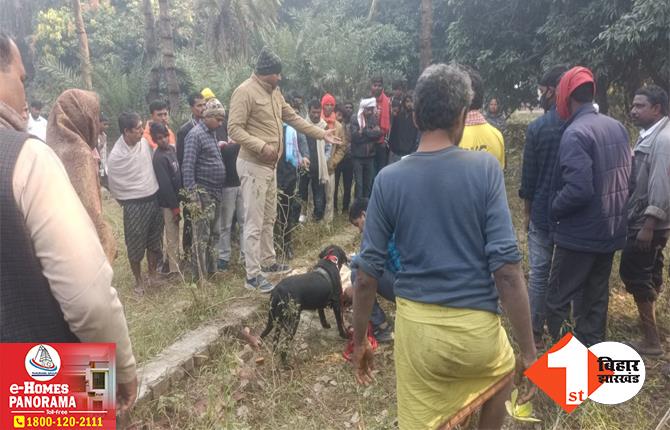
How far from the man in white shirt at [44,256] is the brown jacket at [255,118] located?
2831 mm

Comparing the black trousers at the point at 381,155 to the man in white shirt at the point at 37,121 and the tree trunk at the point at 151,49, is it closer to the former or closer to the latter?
the man in white shirt at the point at 37,121

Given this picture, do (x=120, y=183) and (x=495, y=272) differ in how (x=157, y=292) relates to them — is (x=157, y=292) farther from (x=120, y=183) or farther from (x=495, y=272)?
(x=495, y=272)

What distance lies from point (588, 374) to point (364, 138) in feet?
15.5

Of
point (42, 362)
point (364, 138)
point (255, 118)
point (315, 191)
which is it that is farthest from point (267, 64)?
point (42, 362)

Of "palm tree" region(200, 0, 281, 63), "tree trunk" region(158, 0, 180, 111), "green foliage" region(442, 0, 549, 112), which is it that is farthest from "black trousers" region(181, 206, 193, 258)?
"palm tree" region(200, 0, 281, 63)

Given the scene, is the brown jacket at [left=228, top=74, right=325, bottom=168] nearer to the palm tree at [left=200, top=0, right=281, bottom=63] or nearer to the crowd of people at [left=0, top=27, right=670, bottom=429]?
the crowd of people at [left=0, top=27, right=670, bottom=429]

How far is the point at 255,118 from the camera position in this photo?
441 cm

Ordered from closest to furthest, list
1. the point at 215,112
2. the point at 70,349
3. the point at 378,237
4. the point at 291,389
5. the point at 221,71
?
the point at 70,349
the point at 378,237
the point at 291,389
the point at 215,112
the point at 221,71

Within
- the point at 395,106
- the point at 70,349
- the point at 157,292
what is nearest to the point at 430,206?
the point at 70,349

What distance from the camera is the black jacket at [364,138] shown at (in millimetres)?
6953

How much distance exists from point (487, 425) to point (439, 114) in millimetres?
1280

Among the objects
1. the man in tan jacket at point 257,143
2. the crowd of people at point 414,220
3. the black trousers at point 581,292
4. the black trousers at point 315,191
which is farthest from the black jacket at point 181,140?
the black trousers at point 581,292

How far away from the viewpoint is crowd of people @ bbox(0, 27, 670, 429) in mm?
1355

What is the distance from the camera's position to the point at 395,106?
731 cm
